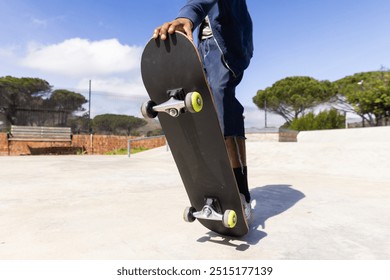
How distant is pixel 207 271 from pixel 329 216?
3.53ft

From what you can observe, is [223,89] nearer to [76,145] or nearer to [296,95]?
[76,145]

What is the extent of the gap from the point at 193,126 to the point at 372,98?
2677 cm

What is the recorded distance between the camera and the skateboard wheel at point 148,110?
123 centimetres

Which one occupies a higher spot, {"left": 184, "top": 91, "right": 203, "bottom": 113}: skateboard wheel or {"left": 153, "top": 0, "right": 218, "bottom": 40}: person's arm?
{"left": 153, "top": 0, "right": 218, "bottom": 40}: person's arm

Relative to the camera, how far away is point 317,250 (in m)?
1.19

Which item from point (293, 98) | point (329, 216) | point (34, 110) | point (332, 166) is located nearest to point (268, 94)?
point (293, 98)

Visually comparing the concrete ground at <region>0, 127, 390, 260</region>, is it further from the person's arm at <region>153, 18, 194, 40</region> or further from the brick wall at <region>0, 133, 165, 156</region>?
the brick wall at <region>0, 133, 165, 156</region>

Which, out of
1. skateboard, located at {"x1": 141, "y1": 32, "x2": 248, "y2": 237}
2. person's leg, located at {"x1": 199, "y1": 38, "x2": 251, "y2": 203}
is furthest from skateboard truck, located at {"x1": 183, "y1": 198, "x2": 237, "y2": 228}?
person's leg, located at {"x1": 199, "y1": 38, "x2": 251, "y2": 203}

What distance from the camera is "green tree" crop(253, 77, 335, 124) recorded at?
29500mm

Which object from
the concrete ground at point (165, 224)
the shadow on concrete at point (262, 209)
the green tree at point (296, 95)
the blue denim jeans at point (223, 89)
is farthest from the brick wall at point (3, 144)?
the green tree at point (296, 95)

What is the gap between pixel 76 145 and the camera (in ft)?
39.9

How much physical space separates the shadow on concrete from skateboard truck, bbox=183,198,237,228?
0.13 m

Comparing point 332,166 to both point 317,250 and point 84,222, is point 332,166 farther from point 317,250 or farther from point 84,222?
point 84,222

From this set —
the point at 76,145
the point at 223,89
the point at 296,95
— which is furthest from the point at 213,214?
the point at 296,95
